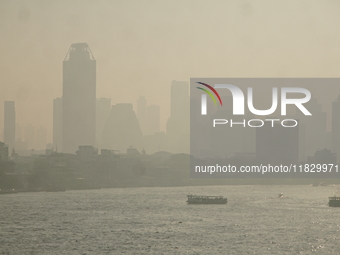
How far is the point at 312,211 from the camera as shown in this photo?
85.9 meters

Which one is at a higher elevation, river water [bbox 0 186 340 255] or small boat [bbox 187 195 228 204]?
small boat [bbox 187 195 228 204]

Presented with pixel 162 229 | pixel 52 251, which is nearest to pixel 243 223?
pixel 162 229

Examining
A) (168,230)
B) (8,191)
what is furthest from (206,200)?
(8,191)

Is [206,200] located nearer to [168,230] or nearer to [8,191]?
[168,230]

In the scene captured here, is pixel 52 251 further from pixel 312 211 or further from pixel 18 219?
pixel 312 211

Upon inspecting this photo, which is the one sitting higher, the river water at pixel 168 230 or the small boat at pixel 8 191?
→ the small boat at pixel 8 191

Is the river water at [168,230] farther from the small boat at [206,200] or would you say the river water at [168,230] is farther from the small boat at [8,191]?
the small boat at [8,191]

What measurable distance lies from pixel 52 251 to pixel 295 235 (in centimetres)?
2506

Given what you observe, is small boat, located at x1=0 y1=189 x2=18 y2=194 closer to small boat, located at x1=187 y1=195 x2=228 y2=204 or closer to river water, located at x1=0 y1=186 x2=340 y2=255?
river water, located at x1=0 y1=186 x2=340 y2=255

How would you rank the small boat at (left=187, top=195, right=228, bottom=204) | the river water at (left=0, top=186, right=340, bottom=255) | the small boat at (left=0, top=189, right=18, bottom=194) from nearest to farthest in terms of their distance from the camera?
the river water at (left=0, top=186, right=340, bottom=255) → the small boat at (left=187, top=195, right=228, bottom=204) → the small boat at (left=0, top=189, right=18, bottom=194)

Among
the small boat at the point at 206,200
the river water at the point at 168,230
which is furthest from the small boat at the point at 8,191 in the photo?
the small boat at the point at 206,200

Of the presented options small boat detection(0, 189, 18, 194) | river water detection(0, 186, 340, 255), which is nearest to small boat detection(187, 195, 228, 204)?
river water detection(0, 186, 340, 255)

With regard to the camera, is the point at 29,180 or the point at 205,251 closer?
the point at 205,251

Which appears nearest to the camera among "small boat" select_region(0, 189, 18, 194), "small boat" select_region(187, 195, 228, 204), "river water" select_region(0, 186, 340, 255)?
"river water" select_region(0, 186, 340, 255)
